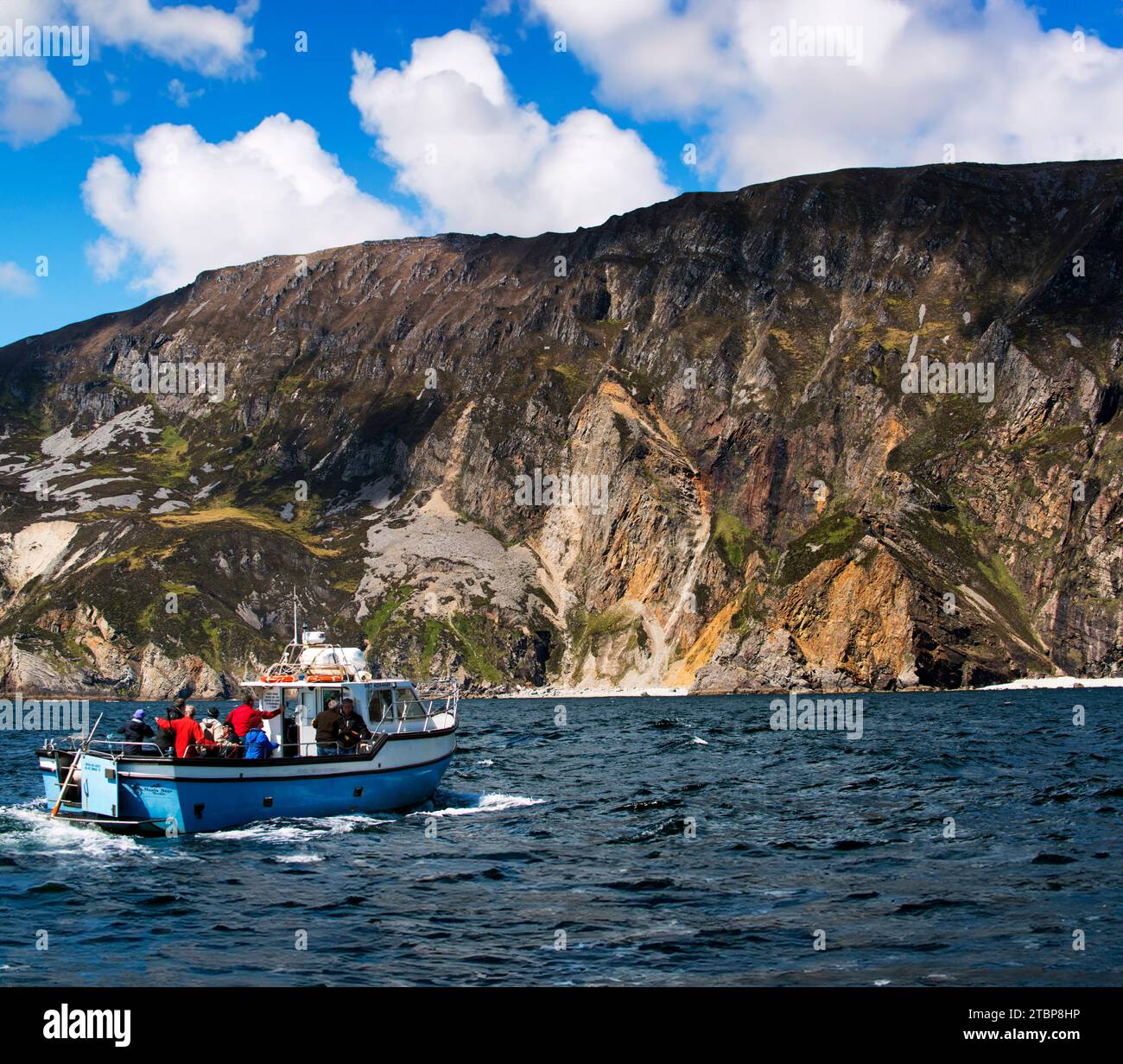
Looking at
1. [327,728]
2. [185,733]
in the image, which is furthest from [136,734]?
Result: [327,728]

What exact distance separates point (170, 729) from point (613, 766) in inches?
1292

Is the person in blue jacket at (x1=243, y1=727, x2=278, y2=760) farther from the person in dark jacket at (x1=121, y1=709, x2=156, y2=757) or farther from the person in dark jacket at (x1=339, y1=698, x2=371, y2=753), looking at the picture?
the person in dark jacket at (x1=121, y1=709, x2=156, y2=757)

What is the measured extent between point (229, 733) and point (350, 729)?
16.3 feet

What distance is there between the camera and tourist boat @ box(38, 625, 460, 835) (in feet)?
148

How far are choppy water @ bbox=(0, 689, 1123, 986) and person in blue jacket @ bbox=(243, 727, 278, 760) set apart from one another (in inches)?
110

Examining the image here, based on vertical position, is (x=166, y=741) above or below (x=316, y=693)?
below

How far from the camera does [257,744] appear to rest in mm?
47594

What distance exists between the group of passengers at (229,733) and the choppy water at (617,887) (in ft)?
10.4

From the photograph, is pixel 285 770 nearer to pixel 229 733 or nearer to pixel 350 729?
pixel 229 733

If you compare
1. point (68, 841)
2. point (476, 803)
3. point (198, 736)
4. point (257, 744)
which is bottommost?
point (476, 803)

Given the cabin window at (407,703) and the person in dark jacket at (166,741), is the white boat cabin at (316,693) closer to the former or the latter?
the cabin window at (407,703)

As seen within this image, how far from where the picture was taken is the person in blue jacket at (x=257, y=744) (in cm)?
4753
